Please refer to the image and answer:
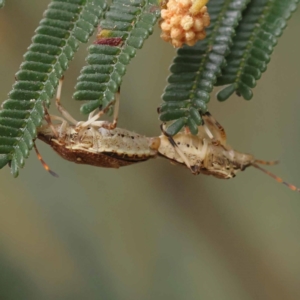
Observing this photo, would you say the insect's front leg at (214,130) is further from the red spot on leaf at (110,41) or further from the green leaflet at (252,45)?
the red spot on leaf at (110,41)

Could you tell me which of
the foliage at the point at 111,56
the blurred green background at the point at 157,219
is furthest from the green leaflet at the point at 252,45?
the blurred green background at the point at 157,219

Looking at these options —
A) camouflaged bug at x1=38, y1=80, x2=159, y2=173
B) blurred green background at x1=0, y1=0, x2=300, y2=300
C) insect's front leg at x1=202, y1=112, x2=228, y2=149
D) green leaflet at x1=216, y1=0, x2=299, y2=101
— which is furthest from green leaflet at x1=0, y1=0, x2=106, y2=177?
blurred green background at x1=0, y1=0, x2=300, y2=300

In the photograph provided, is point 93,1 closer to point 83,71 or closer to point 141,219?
point 83,71

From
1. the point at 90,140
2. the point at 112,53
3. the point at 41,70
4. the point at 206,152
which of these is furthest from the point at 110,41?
the point at 206,152

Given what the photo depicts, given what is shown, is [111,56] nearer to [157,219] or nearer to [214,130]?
[214,130]

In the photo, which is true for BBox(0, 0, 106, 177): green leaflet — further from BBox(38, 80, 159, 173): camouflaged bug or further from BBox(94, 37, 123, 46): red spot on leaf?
BBox(38, 80, 159, 173): camouflaged bug

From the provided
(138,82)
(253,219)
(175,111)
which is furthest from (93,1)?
(253,219)

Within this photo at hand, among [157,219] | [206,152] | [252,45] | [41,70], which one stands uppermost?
[252,45]
